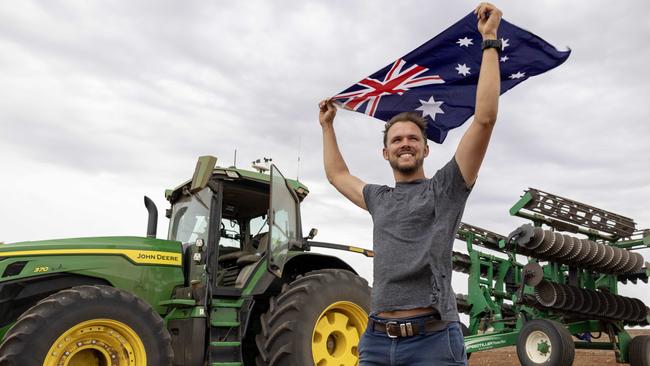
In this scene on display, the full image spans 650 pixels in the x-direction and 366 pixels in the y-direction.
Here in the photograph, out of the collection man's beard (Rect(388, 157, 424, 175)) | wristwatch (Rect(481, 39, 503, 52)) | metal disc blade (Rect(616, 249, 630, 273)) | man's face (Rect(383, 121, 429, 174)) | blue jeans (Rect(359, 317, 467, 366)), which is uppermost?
metal disc blade (Rect(616, 249, 630, 273))

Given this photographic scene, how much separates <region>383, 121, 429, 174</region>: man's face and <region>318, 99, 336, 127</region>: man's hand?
80 cm

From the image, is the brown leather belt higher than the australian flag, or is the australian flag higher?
the australian flag

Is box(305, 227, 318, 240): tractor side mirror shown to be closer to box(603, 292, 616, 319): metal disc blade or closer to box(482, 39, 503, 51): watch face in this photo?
box(482, 39, 503, 51): watch face

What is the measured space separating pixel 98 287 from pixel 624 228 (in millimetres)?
9690

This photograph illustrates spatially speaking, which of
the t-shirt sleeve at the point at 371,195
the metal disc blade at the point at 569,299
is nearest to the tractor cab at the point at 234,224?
the t-shirt sleeve at the point at 371,195

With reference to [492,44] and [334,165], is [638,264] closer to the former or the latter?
[334,165]

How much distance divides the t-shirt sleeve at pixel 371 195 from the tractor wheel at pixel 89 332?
11.0 ft

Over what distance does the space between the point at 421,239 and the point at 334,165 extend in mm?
859

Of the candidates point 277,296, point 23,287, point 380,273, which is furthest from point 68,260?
point 380,273

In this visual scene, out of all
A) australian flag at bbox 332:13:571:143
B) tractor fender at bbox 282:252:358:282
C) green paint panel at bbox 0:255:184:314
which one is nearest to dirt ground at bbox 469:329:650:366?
tractor fender at bbox 282:252:358:282

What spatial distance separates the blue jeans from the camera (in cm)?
233

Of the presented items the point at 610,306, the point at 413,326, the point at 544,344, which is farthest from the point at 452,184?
the point at 610,306

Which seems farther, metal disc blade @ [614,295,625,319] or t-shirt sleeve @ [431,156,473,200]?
metal disc blade @ [614,295,625,319]

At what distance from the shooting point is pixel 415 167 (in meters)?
2.61
